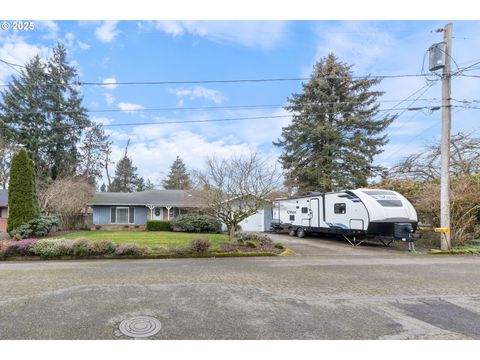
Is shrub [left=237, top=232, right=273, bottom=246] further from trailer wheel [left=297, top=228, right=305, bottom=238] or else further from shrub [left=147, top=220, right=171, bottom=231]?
shrub [left=147, top=220, right=171, bottom=231]

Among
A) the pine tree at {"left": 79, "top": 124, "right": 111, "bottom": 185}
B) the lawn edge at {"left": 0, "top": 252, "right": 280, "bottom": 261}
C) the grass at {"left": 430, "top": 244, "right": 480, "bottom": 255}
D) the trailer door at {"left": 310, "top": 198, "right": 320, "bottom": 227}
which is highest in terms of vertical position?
the pine tree at {"left": 79, "top": 124, "right": 111, "bottom": 185}

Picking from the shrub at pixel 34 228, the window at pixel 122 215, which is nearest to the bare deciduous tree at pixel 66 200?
the window at pixel 122 215

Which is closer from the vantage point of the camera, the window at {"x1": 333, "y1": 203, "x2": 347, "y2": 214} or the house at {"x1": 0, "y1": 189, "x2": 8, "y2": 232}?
the window at {"x1": 333, "y1": 203, "x2": 347, "y2": 214}

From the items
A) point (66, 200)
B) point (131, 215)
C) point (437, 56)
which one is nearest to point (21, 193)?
point (66, 200)

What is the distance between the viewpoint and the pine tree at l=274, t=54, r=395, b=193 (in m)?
23.5

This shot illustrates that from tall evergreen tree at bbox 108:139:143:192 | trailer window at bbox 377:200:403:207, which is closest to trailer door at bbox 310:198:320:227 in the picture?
trailer window at bbox 377:200:403:207

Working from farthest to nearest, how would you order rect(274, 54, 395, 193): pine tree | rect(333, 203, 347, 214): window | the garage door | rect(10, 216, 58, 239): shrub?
rect(274, 54, 395, 193): pine tree, the garage door, rect(10, 216, 58, 239): shrub, rect(333, 203, 347, 214): window

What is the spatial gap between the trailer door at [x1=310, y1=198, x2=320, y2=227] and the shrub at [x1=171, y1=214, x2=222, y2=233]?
682cm

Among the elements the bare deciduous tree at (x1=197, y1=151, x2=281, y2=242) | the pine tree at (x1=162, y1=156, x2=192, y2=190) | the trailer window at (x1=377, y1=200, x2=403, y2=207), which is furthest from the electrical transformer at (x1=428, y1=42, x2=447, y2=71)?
the pine tree at (x1=162, y1=156, x2=192, y2=190)

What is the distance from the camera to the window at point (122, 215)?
22.0m

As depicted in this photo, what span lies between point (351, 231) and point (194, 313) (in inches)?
420

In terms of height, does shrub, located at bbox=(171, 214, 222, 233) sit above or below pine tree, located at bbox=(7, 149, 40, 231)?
below

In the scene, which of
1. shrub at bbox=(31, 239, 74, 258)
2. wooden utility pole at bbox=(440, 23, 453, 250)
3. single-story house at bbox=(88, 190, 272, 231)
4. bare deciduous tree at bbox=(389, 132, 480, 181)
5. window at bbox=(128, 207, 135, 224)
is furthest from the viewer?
window at bbox=(128, 207, 135, 224)

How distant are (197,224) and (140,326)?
50.4 feet
